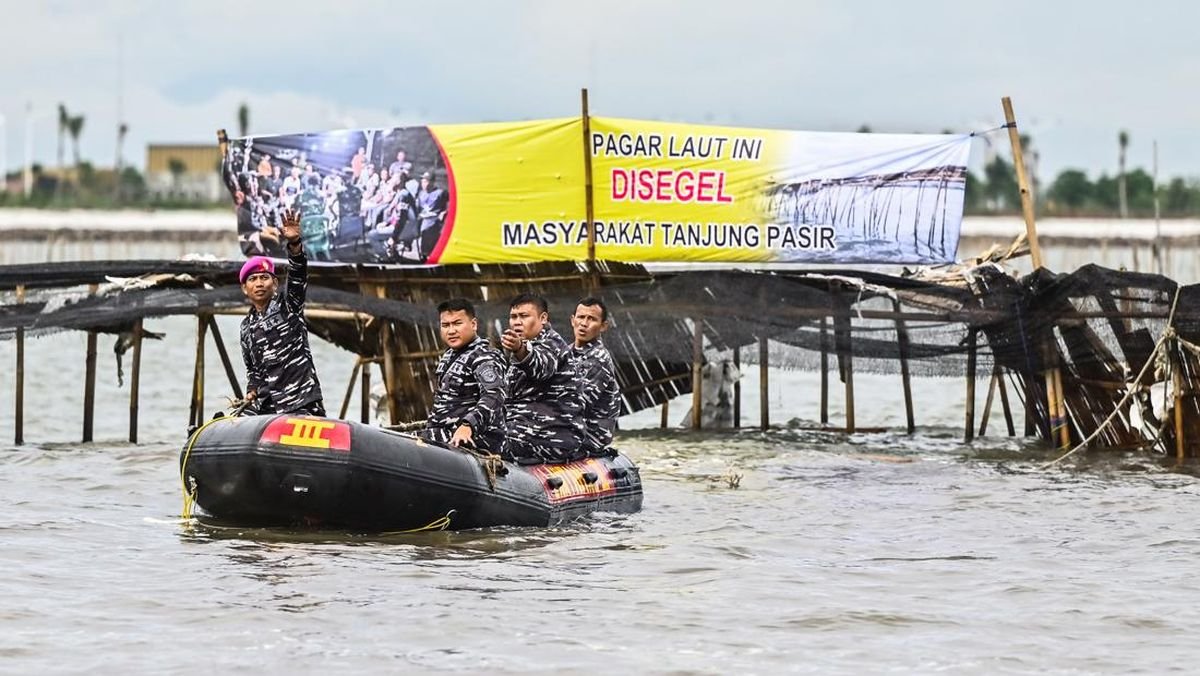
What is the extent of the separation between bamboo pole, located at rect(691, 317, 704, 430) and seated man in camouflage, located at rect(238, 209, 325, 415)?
683 centimetres

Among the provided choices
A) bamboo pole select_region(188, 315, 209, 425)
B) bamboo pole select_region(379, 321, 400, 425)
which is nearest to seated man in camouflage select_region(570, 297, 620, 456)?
bamboo pole select_region(379, 321, 400, 425)

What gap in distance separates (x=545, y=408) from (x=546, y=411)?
2 cm

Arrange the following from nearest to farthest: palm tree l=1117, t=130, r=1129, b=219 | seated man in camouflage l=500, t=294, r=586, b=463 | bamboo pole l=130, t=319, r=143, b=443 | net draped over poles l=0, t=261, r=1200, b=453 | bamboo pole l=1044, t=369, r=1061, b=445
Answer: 1. seated man in camouflage l=500, t=294, r=586, b=463
2. net draped over poles l=0, t=261, r=1200, b=453
3. bamboo pole l=1044, t=369, r=1061, b=445
4. bamboo pole l=130, t=319, r=143, b=443
5. palm tree l=1117, t=130, r=1129, b=219

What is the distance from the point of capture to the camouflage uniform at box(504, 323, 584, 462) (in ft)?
43.7

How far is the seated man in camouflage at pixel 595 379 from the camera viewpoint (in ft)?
45.4

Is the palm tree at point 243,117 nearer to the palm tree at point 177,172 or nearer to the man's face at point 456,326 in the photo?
the palm tree at point 177,172

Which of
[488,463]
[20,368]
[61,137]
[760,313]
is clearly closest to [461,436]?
[488,463]

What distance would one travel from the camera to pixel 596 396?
545 inches

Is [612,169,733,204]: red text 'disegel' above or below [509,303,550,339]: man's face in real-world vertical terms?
above

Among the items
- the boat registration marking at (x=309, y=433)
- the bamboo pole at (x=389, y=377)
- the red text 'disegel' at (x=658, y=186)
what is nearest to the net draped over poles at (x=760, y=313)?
the bamboo pole at (x=389, y=377)

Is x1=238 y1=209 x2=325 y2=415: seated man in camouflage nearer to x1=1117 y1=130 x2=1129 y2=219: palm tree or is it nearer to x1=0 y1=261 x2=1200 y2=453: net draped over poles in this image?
x1=0 y1=261 x2=1200 y2=453: net draped over poles

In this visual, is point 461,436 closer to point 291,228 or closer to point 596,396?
point 596,396

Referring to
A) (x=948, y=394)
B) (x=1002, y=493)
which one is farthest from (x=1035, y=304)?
(x=948, y=394)

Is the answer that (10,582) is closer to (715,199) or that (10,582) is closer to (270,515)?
(270,515)
